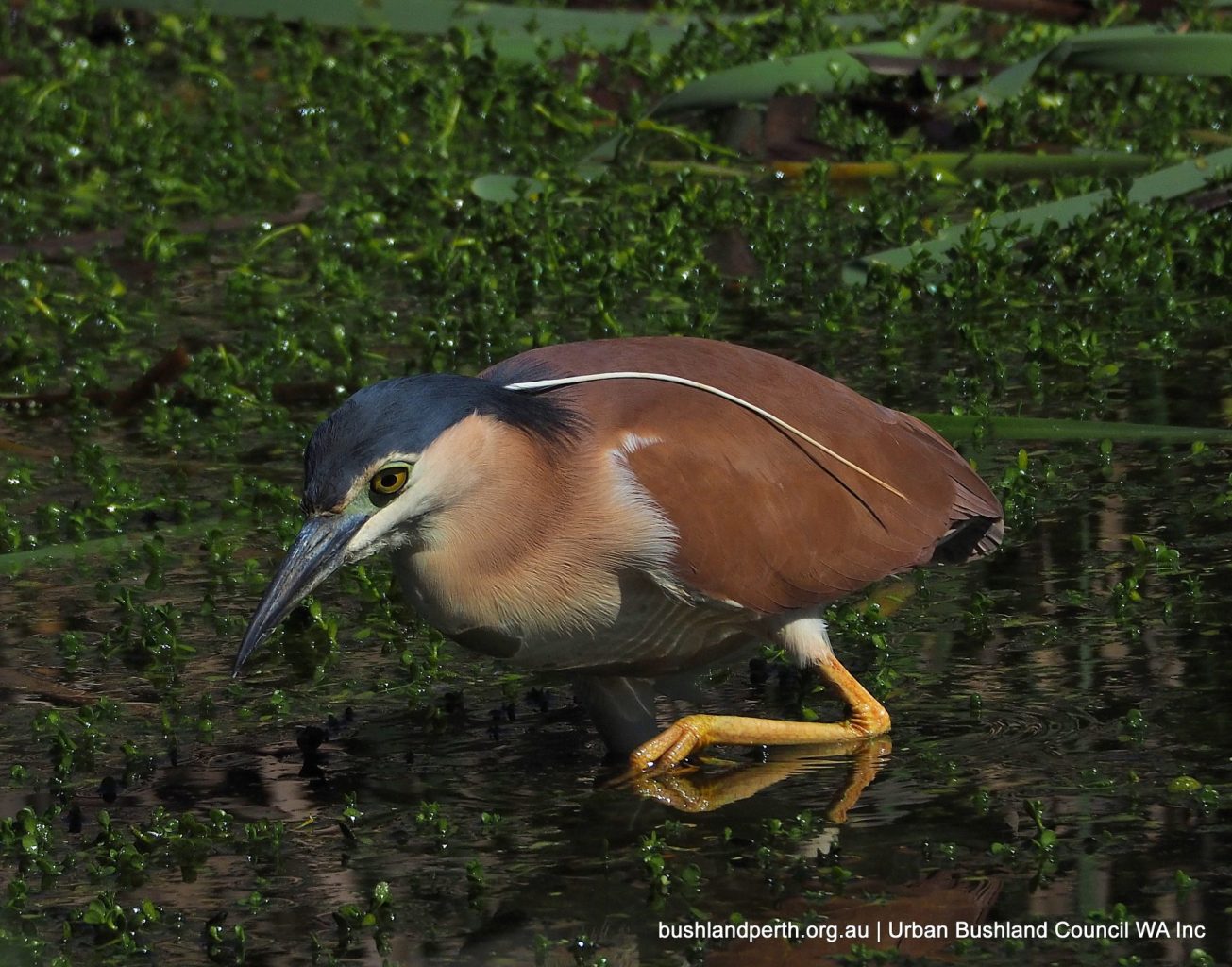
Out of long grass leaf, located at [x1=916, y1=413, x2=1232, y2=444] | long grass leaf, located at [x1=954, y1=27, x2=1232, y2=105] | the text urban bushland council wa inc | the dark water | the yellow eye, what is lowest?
the text urban bushland council wa inc

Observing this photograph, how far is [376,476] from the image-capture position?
4.43 m

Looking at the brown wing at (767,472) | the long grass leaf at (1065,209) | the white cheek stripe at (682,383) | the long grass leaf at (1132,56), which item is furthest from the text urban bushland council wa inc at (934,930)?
the long grass leaf at (1132,56)

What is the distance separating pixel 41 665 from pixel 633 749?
1554 millimetres

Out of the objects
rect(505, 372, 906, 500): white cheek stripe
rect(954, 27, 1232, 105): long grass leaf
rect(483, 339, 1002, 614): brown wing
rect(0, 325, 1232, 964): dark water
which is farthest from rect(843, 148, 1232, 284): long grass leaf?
rect(505, 372, 906, 500): white cheek stripe

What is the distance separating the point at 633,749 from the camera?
194 inches

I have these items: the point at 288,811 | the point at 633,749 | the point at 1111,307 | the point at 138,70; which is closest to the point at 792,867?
the point at 633,749

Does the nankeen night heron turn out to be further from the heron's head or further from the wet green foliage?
the wet green foliage

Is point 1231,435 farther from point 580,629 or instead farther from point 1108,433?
point 580,629

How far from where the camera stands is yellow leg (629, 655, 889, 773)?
4.83 meters

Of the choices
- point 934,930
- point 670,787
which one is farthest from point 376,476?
point 934,930

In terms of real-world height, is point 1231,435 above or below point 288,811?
above

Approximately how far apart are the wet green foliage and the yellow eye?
2.19 feet

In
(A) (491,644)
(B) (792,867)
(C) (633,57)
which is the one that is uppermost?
(C) (633,57)

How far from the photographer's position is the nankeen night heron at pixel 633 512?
14.8 ft
